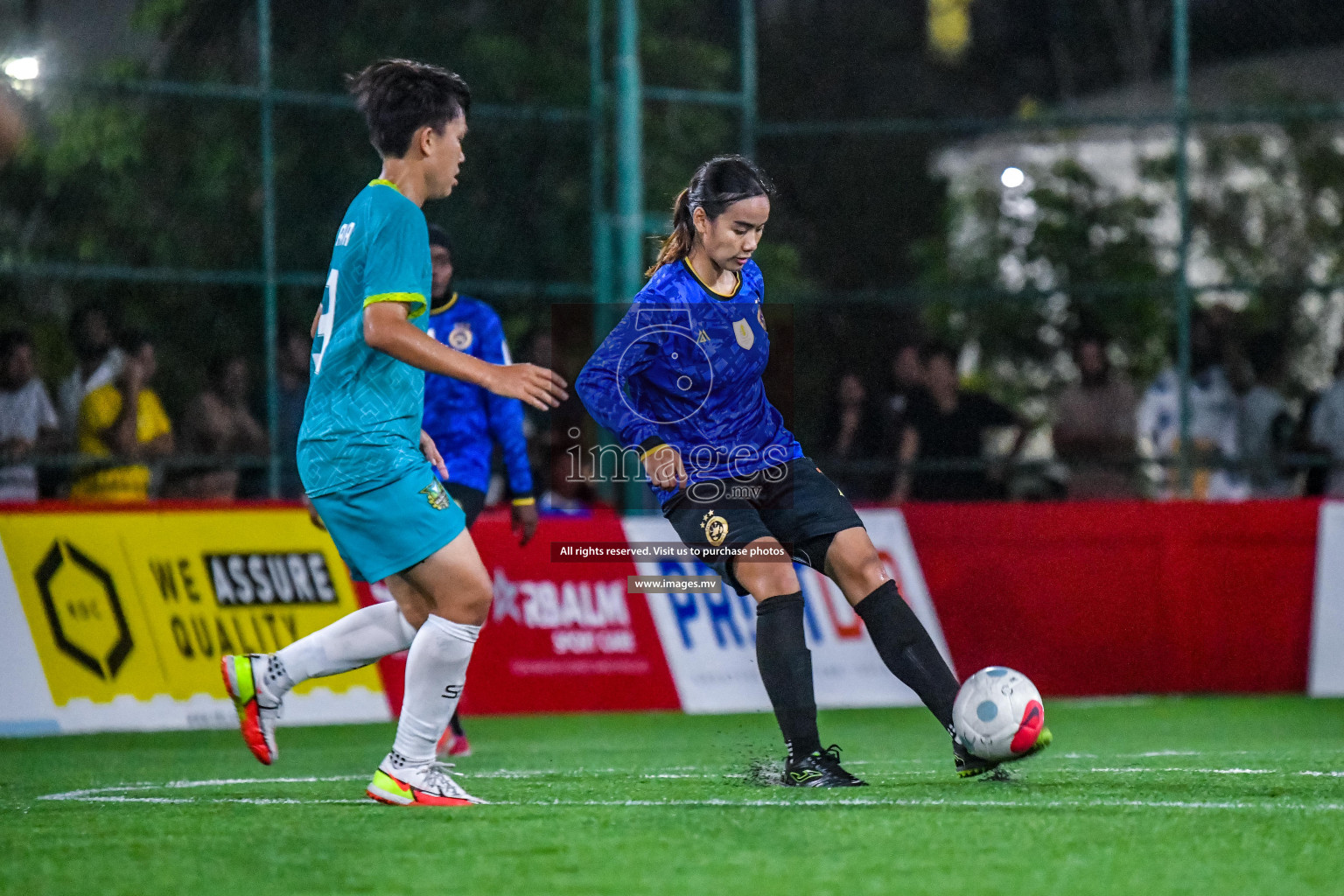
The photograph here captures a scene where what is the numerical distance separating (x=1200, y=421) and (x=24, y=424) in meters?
6.85

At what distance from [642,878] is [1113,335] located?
8569mm

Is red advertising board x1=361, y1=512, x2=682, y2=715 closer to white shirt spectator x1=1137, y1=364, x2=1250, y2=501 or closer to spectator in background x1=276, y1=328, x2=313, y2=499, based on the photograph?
spectator in background x1=276, y1=328, x2=313, y2=499

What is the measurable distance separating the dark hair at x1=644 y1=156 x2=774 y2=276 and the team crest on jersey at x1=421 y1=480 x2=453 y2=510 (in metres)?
1.15

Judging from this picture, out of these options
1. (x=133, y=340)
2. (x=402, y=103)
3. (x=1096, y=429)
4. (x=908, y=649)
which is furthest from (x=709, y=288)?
(x=1096, y=429)

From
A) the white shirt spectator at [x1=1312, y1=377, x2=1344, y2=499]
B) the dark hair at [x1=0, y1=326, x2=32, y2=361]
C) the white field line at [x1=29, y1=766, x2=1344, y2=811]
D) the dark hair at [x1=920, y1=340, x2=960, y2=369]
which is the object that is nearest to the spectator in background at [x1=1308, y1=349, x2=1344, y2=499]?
the white shirt spectator at [x1=1312, y1=377, x2=1344, y2=499]

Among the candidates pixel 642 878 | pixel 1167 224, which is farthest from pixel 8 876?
pixel 1167 224

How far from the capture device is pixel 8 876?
4.50 metres

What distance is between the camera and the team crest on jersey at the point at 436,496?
5.52m

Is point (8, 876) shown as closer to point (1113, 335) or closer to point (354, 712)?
point (354, 712)

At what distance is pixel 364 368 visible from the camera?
18.0ft

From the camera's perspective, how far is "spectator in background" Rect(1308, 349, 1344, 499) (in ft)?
38.6

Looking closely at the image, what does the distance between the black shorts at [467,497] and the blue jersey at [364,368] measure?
2.50 meters

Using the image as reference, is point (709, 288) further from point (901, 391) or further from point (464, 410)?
point (901, 391)

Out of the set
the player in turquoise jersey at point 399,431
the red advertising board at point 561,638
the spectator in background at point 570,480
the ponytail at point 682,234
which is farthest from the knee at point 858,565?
the spectator in background at point 570,480
